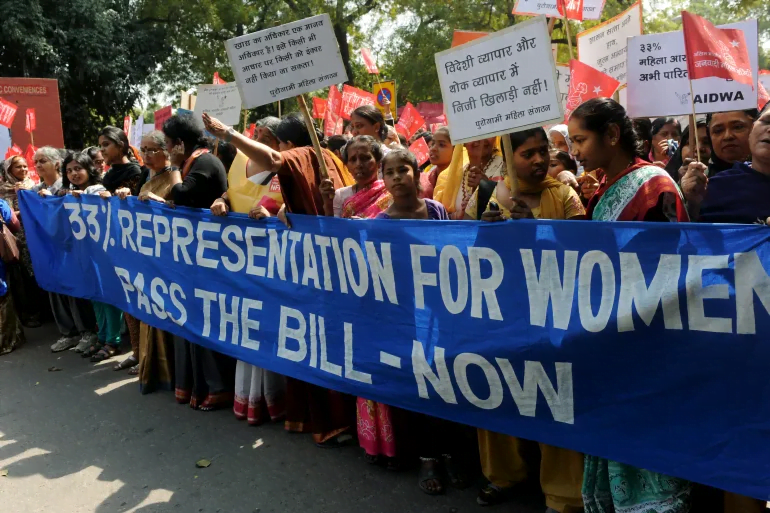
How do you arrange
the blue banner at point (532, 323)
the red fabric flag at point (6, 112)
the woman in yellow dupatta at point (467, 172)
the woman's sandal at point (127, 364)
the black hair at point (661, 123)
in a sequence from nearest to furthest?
the blue banner at point (532, 323), the woman in yellow dupatta at point (467, 172), the black hair at point (661, 123), the woman's sandal at point (127, 364), the red fabric flag at point (6, 112)

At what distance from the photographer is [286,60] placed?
363 centimetres

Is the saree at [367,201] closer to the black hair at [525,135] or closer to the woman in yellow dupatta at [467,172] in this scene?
the woman in yellow dupatta at [467,172]

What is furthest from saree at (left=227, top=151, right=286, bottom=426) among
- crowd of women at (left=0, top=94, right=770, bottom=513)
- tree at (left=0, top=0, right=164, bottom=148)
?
tree at (left=0, top=0, right=164, bottom=148)

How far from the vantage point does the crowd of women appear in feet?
8.45

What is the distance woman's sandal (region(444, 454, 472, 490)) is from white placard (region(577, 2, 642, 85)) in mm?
2919

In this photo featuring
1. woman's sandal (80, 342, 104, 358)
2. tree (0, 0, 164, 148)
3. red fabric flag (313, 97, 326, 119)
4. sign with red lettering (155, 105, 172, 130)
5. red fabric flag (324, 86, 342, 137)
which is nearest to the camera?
woman's sandal (80, 342, 104, 358)

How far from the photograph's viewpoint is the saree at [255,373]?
4.12m

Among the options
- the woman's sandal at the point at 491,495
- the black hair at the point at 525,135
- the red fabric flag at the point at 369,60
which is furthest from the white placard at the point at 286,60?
the red fabric flag at the point at 369,60

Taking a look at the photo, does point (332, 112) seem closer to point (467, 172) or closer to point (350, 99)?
point (350, 99)

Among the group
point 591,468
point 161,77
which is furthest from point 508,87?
point 161,77

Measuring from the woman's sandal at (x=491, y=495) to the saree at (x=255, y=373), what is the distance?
1625 mm

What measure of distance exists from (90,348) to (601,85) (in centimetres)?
474

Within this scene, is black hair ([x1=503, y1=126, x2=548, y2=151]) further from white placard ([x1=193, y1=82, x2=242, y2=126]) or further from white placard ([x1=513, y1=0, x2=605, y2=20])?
white placard ([x1=193, y1=82, x2=242, y2=126])

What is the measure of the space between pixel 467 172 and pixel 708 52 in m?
1.49
